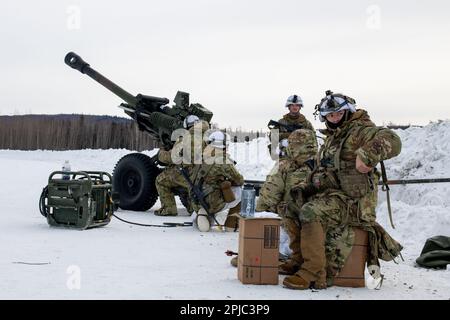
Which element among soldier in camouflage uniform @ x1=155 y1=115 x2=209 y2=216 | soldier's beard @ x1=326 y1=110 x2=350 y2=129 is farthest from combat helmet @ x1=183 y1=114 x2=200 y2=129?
soldier's beard @ x1=326 y1=110 x2=350 y2=129

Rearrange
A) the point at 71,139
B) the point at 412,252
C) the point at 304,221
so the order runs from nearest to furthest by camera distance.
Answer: the point at 304,221 → the point at 412,252 → the point at 71,139

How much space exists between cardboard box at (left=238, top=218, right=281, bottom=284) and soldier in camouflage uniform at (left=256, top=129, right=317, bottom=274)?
370 millimetres

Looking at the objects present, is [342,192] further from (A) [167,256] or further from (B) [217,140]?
(B) [217,140]

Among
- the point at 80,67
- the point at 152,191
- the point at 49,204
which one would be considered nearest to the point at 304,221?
the point at 49,204

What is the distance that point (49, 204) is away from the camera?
31.9 feet

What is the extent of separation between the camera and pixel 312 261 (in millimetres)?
5816

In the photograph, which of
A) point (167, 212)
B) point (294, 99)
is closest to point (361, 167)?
point (294, 99)

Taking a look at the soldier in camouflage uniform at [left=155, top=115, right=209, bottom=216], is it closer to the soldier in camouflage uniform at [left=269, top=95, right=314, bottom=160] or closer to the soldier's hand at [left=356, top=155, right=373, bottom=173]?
the soldier in camouflage uniform at [left=269, top=95, right=314, bottom=160]

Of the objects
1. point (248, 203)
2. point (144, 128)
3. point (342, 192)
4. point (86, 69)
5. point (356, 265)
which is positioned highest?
point (86, 69)

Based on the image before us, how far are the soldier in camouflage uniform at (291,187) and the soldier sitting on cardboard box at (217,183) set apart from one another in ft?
9.38

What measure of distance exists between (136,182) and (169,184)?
1.39 metres

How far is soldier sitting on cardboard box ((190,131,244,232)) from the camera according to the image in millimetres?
10305
